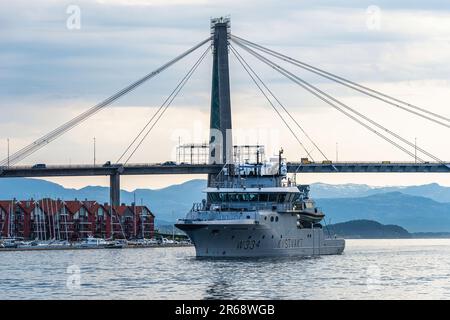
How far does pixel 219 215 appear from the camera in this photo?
287ft

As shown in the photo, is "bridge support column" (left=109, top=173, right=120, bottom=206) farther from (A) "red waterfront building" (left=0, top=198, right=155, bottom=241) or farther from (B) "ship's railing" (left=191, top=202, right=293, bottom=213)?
(B) "ship's railing" (left=191, top=202, right=293, bottom=213)

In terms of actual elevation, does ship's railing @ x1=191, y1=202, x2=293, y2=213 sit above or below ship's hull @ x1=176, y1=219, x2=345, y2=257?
above

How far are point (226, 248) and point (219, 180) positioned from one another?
10319 mm

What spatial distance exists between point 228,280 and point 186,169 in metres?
117

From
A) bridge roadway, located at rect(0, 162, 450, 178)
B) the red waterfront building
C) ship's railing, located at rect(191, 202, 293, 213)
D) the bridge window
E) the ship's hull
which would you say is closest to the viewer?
the ship's hull

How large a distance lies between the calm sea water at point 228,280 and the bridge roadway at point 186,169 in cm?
8600

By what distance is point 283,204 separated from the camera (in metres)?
91.1

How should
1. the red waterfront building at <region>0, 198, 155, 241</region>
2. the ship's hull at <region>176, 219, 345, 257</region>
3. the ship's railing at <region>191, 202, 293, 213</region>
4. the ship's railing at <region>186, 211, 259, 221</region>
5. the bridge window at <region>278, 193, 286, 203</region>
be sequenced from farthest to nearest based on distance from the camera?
the red waterfront building at <region>0, 198, 155, 241</region> < the bridge window at <region>278, 193, 286, 203</region> < the ship's railing at <region>191, 202, 293, 213</region> < the ship's railing at <region>186, 211, 259, 221</region> < the ship's hull at <region>176, 219, 345, 257</region>

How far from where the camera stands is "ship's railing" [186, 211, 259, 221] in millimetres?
86625

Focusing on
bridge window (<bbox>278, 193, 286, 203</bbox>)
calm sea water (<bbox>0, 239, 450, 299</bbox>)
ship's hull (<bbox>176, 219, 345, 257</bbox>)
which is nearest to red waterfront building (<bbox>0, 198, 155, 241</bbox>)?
bridge window (<bbox>278, 193, 286, 203</bbox>)

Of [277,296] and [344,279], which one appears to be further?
[344,279]

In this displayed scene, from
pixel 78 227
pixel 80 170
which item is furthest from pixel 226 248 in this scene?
pixel 80 170

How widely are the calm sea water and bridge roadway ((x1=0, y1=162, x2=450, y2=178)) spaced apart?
86.0 metres
